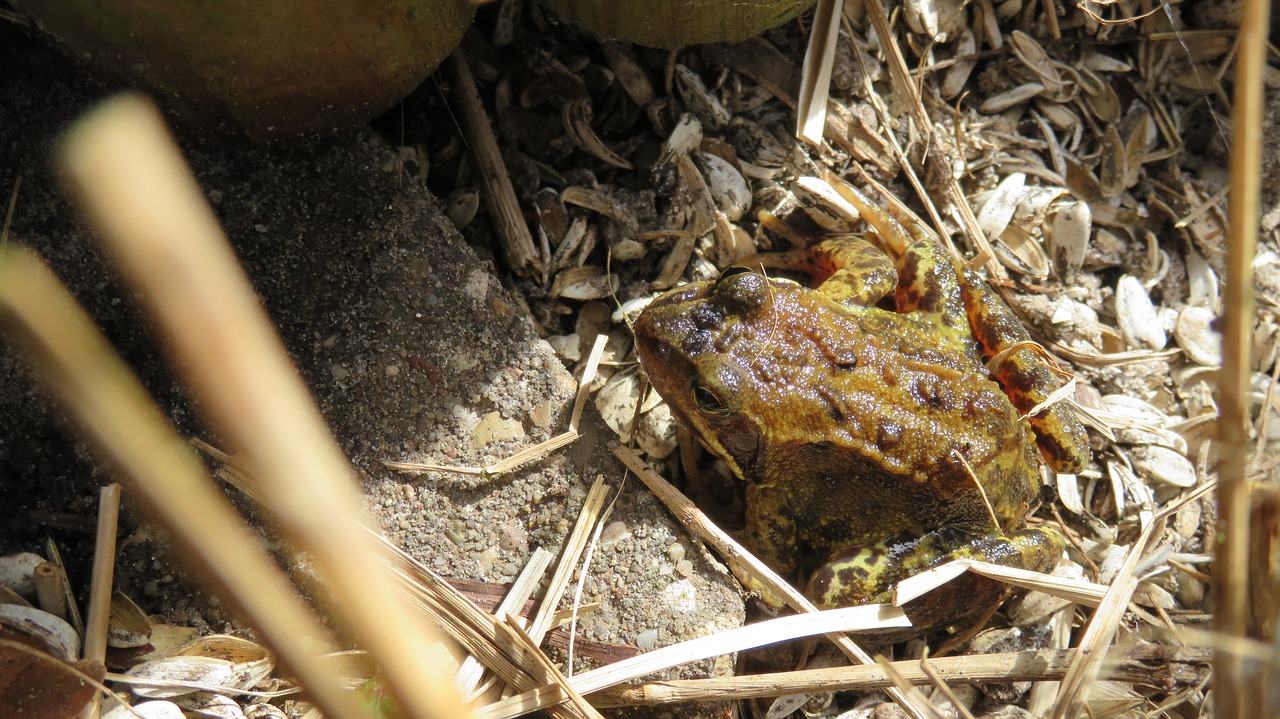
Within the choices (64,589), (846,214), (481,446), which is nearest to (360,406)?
(481,446)

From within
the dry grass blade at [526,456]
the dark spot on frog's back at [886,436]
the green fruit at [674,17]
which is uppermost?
the green fruit at [674,17]

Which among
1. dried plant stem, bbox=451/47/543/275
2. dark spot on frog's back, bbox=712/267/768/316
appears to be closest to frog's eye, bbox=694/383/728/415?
dark spot on frog's back, bbox=712/267/768/316

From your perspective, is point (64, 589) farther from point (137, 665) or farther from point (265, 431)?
point (265, 431)

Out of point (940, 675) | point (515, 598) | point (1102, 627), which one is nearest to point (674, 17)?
point (515, 598)

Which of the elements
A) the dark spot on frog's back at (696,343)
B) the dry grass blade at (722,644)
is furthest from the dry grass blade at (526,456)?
the dry grass blade at (722,644)

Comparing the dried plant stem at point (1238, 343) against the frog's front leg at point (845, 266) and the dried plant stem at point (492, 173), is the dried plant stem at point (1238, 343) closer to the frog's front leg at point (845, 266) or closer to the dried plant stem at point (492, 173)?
the frog's front leg at point (845, 266)

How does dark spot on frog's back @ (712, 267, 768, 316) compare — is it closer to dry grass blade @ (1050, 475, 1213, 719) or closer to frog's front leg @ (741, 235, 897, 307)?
frog's front leg @ (741, 235, 897, 307)
